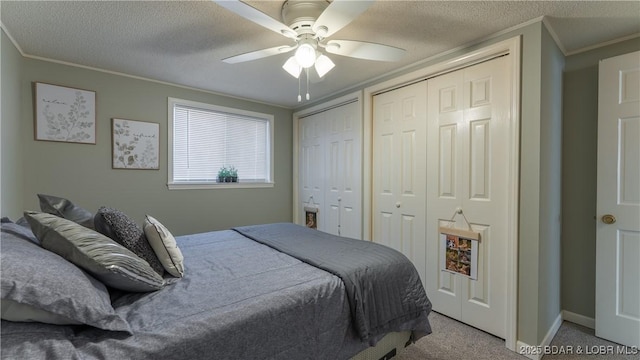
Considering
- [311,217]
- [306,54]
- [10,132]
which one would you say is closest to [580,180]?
[306,54]

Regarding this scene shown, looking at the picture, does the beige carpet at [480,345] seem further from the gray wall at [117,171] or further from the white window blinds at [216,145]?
the white window blinds at [216,145]

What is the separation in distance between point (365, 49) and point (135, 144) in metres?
2.60

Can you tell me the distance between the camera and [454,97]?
237cm

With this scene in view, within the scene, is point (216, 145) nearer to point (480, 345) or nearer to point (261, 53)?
point (261, 53)

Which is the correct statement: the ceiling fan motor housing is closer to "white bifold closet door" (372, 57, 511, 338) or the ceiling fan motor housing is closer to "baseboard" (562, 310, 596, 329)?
"white bifold closet door" (372, 57, 511, 338)

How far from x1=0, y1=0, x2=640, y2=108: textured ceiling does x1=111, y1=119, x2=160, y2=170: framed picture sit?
22.1 inches

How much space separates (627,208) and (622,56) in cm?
113

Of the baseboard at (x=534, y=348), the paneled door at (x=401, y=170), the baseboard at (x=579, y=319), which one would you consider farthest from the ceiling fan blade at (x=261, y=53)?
the baseboard at (x=579, y=319)

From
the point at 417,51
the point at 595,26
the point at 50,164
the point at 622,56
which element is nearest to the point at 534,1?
the point at 595,26

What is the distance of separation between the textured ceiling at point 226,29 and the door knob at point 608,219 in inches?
54.2

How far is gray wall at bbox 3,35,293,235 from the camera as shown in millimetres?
2443

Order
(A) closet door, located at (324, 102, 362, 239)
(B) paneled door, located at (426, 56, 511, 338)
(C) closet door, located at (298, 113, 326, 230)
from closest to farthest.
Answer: (B) paneled door, located at (426, 56, 511, 338)
(A) closet door, located at (324, 102, 362, 239)
(C) closet door, located at (298, 113, 326, 230)

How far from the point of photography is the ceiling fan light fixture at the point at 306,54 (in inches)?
63.8

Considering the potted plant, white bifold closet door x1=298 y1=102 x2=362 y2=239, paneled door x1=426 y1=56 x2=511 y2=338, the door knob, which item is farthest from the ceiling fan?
the door knob
